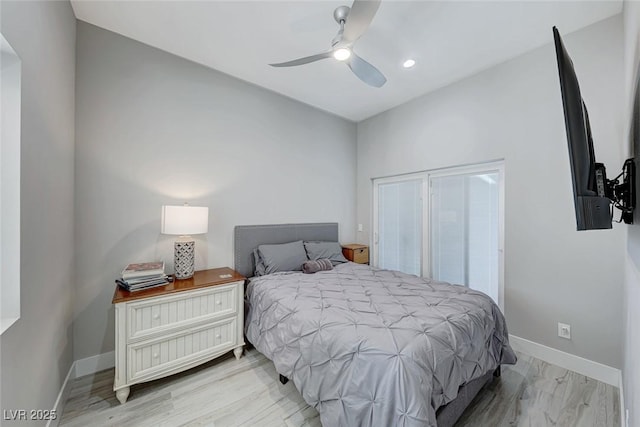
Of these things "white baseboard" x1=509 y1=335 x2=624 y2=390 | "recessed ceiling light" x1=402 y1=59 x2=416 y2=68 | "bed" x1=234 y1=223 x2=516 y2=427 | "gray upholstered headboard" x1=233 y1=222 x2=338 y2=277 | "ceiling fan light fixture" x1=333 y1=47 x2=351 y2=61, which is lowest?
"white baseboard" x1=509 y1=335 x2=624 y2=390

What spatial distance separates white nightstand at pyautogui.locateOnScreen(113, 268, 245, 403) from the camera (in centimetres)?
177

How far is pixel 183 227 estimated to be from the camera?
2145mm

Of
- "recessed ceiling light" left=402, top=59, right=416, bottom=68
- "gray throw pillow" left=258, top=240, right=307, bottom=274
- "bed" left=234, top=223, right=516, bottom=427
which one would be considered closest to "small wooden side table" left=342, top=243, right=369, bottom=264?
"gray throw pillow" left=258, top=240, right=307, bottom=274

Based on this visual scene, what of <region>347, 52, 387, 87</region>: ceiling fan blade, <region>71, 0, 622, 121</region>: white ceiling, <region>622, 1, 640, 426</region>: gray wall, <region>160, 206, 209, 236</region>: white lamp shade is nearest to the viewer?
<region>622, 1, 640, 426</region>: gray wall

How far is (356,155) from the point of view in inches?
167

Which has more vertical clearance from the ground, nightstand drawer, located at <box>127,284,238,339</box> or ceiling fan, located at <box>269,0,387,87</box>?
ceiling fan, located at <box>269,0,387,87</box>

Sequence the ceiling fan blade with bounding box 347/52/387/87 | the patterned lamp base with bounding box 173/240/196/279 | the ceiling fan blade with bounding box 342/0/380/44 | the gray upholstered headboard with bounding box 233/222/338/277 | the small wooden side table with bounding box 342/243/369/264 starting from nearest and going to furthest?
the ceiling fan blade with bounding box 342/0/380/44
the ceiling fan blade with bounding box 347/52/387/87
the patterned lamp base with bounding box 173/240/196/279
the gray upholstered headboard with bounding box 233/222/338/277
the small wooden side table with bounding box 342/243/369/264

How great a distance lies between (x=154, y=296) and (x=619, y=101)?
394 centimetres

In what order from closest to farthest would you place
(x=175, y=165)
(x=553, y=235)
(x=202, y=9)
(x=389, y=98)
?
(x=202, y=9), (x=553, y=235), (x=175, y=165), (x=389, y=98)

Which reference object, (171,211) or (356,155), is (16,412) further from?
(356,155)

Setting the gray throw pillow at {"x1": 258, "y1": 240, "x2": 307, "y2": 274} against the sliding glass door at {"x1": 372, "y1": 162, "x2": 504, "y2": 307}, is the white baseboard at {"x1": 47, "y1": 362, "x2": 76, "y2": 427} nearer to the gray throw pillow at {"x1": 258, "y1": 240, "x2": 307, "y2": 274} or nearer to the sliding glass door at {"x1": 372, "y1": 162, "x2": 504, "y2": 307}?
the gray throw pillow at {"x1": 258, "y1": 240, "x2": 307, "y2": 274}

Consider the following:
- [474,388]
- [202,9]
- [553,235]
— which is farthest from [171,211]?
[553,235]

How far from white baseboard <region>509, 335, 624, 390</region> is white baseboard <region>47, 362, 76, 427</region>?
3725 mm

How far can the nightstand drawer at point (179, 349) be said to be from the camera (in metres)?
1.81
